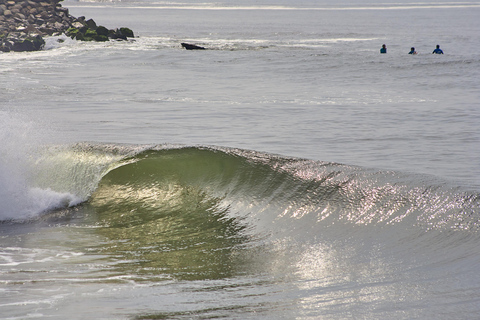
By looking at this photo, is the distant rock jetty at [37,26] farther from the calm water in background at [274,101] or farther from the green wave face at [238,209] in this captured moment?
the green wave face at [238,209]

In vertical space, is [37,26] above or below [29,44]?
above

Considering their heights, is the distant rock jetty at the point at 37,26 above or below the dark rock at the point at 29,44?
above

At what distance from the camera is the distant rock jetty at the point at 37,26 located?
39219 mm

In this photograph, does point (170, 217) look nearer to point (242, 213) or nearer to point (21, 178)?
point (242, 213)

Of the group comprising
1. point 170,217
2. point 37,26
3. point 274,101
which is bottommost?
point 274,101

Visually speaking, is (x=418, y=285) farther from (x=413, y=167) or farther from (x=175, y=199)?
(x=413, y=167)

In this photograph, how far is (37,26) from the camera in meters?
46.3

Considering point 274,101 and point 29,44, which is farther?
point 29,44

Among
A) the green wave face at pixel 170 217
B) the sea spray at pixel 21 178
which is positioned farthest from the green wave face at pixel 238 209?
the sea spray at pixel 21 178

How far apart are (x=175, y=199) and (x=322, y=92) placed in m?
14.6

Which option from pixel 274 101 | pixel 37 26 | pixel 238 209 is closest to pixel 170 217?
pixel 238 209

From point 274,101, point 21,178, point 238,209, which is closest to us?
point 238,209

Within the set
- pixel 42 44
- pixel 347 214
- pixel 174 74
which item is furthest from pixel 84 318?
pixel 42 44

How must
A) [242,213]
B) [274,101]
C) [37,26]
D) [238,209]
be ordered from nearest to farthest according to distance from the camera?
[242,213] < [238,209] < [274,101] < [37,26]
